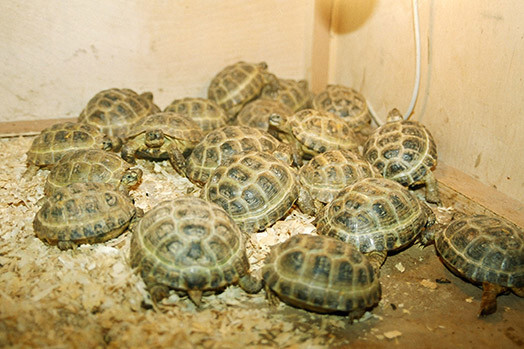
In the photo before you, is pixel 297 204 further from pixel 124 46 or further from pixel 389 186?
pixel 124 46

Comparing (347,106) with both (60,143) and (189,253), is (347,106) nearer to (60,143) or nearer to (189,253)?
(60,143)

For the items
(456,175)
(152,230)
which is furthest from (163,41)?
(456,175)

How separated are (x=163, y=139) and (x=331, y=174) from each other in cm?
194

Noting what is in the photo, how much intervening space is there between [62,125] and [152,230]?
8.18ft

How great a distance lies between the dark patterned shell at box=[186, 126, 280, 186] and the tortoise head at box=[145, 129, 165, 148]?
0.40 metres

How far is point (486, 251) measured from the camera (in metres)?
3.46

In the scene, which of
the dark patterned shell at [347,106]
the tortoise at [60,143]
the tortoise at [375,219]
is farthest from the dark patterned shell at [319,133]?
the tortoise at [60,143]

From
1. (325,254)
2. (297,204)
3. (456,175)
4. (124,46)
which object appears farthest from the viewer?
(124,46)

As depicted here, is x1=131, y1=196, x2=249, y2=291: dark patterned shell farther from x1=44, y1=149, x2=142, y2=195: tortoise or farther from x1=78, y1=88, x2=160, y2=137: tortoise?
x1=78, y1=88, x2=160, y2=137: tortoise

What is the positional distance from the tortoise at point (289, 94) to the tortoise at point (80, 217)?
334 cm

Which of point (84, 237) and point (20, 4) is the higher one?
point (20, 4)

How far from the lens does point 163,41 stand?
20.1 feet

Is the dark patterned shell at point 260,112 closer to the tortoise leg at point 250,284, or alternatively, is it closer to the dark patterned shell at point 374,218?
the dark patterned shell at point 374,218

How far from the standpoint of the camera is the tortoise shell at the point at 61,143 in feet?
15.7
